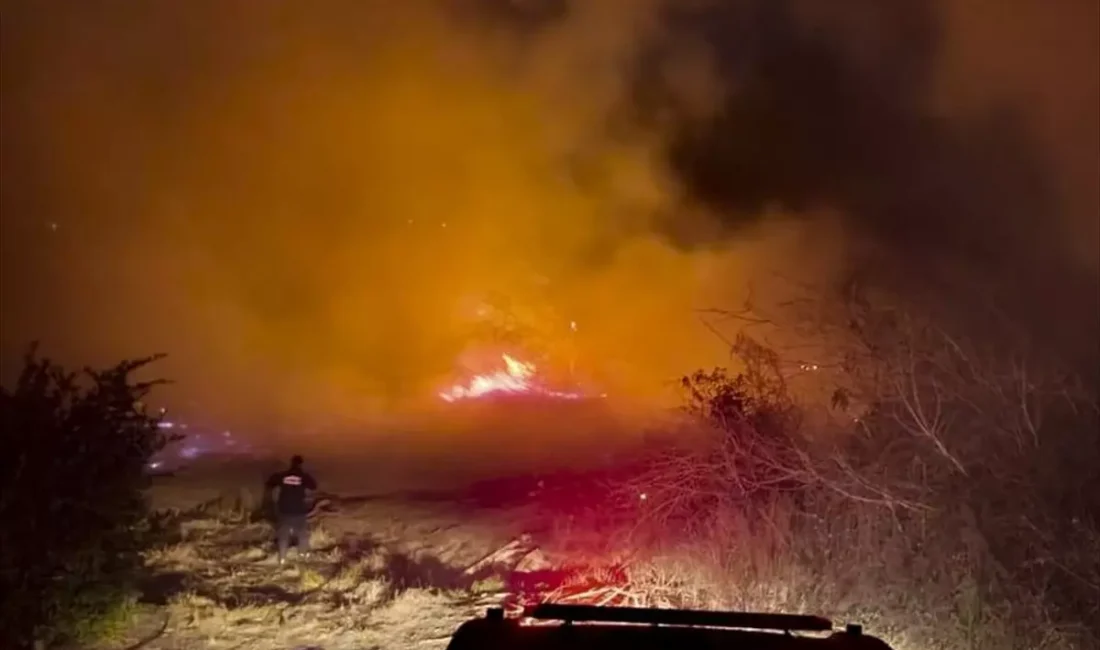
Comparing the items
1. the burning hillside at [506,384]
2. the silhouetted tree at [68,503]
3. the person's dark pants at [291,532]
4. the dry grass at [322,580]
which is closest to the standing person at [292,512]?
the person's dark pants at [291,532]

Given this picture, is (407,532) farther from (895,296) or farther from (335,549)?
(895,296)

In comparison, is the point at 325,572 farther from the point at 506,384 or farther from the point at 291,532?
the point at 506,384

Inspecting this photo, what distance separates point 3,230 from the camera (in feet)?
50.2

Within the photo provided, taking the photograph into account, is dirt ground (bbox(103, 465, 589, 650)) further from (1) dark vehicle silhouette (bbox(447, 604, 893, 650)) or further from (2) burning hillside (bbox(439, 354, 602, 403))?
(1) dark vehicle silhouette (bbox(447, 604, 893, 650))

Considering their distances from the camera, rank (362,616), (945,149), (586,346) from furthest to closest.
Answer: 1. (586,346)
2. (945,149)
3. (362,616)

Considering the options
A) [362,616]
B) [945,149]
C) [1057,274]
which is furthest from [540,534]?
[945,149]

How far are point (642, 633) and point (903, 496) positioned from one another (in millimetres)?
4809

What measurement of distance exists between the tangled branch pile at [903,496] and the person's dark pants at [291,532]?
2.55 m

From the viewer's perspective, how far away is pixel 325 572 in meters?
8.66

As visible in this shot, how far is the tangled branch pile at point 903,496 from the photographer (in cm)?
705

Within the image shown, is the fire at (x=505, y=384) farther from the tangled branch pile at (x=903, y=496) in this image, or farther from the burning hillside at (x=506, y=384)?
the tangled branch pile at (x=903, y=496)

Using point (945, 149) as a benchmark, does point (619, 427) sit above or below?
below

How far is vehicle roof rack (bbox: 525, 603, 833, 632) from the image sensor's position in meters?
3.49

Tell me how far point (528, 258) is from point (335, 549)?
19.3ft
